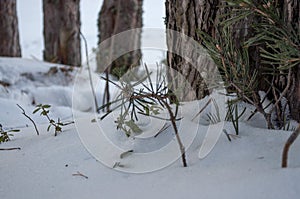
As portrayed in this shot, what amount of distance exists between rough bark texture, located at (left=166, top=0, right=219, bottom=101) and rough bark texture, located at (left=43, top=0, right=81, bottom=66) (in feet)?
11.4

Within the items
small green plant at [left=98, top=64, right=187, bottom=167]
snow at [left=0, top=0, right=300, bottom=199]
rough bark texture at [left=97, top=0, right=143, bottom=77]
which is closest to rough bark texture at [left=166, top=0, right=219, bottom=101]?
snow at [left=0, top=0, right=300, bottom=199]

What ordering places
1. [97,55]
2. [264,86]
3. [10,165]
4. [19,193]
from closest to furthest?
[19,193], [10,165], [264,86], [97,55]

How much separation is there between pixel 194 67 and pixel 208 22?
145mm

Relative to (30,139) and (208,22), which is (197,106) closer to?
(208,22)

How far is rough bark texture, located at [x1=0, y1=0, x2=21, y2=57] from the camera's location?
407 cm

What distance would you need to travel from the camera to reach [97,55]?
13.2 ft

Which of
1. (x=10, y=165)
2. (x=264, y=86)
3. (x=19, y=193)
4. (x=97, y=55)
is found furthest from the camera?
(x=97, y=55)

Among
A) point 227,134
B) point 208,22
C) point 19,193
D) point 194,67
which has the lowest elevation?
point 19,193

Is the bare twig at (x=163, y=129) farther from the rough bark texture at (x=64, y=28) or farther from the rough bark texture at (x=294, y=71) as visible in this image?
the rough bark texture at (x=64, y=28)

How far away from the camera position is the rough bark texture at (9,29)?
4.07m

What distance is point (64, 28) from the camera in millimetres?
4613

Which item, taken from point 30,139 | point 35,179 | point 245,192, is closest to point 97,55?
point 30,139

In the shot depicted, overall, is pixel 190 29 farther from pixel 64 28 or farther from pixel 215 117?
pixel 64 28

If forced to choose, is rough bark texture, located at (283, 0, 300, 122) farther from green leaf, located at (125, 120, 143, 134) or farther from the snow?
green leaf, located at (125, 120, 143, 134)
